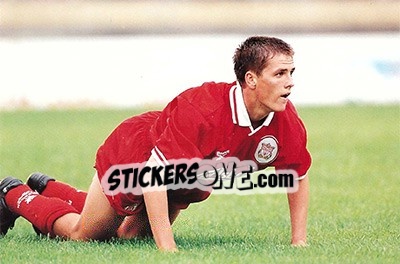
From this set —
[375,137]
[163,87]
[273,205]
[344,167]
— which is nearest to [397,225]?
[273,205]

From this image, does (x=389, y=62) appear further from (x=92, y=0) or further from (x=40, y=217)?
(x=40, y=217)

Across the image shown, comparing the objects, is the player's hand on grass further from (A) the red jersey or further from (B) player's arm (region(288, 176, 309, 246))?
(A) the red jersey

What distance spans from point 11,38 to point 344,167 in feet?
41.8

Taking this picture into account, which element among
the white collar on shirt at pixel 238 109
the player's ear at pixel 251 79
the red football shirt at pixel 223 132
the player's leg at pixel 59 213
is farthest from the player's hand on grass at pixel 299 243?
the player's leg at pixel 59 213

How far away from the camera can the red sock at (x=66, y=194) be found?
657 cm

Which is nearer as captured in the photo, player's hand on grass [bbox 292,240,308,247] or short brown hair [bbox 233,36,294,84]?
short brown hair [bbox 233,36,294,84]

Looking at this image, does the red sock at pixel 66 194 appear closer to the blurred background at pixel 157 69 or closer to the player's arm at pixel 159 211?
the player's arm at pixel 159 211

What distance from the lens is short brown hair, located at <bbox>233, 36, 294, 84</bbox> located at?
17.4 feet

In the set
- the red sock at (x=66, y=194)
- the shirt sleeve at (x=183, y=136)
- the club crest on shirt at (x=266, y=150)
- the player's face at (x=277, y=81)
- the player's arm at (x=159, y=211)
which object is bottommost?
the red sock at (x=66, y=194)

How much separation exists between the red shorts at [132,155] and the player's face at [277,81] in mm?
737

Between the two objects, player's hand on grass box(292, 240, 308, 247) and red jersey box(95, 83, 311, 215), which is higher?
red jersey box(95, 83, 311, 215)

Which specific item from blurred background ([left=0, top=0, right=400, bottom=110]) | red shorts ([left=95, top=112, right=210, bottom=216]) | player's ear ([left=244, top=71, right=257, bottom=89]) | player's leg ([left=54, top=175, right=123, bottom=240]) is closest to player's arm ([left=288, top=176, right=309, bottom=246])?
red shorts ([left=95, top=112, right=210, bottom=216])

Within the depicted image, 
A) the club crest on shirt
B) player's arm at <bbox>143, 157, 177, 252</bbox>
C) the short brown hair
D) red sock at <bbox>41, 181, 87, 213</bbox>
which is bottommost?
red sock at <bbox>41, 181, 87, 213</bbox>

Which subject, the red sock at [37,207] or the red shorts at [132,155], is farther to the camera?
the red sock at [37,207]
